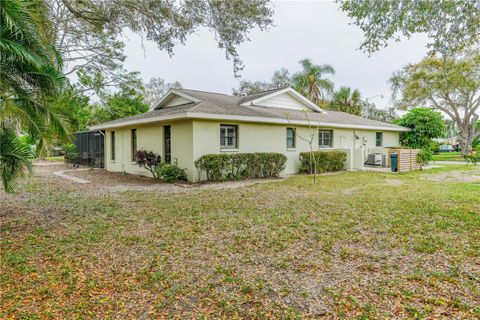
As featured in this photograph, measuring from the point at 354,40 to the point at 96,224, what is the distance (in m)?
8.06

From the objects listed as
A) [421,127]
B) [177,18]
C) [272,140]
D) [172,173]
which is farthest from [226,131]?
[421,127]

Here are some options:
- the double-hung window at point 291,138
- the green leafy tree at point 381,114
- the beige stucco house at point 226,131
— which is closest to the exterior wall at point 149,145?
the beige stucco house at point 226,131

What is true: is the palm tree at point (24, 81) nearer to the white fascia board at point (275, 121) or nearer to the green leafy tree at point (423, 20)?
the white fascia board at point (275, 121)

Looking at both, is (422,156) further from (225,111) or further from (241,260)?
(241,260)

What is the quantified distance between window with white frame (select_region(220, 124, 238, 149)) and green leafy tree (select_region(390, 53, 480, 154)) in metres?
24.1

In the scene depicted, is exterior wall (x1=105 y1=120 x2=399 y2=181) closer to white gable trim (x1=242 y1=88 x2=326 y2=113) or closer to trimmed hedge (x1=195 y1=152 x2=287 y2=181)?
trimmed hedge (x1=195 y1=152 x2=287 y2=181)

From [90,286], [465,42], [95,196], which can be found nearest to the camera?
[90,286]

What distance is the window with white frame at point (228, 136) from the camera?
520 inches

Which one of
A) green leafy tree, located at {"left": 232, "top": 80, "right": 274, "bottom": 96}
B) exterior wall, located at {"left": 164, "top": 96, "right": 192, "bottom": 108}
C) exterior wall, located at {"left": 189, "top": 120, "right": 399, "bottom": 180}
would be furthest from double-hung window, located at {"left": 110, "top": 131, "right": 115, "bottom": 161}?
green leafy tree, located at {"left": 232, "top": 80, "right": 274, "bottom": 96}

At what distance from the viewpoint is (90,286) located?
140 inches

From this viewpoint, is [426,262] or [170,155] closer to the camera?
[426,262]

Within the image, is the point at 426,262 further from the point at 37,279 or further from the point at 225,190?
the point at 225,190

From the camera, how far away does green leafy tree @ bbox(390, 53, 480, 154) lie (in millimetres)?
27862

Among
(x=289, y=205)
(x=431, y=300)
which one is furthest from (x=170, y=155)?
(x=431, y=300)
